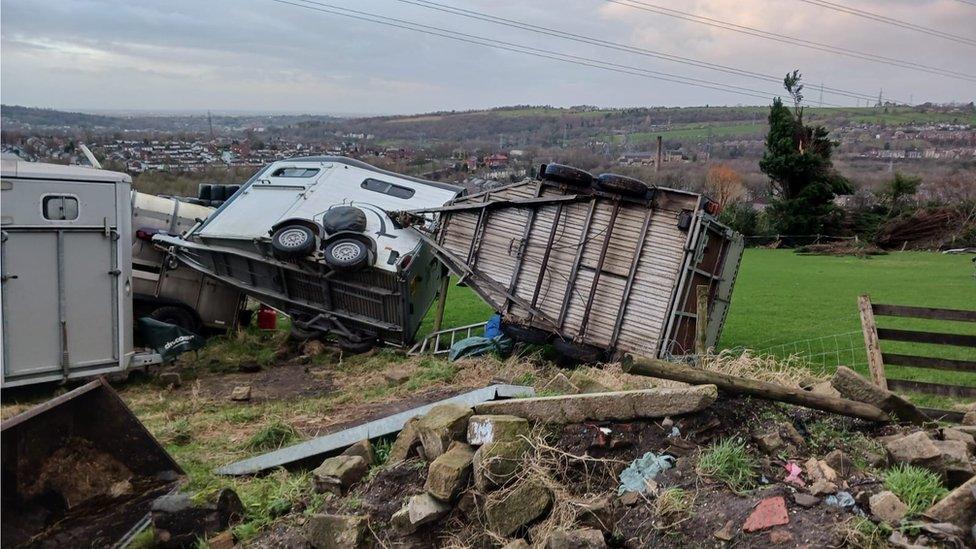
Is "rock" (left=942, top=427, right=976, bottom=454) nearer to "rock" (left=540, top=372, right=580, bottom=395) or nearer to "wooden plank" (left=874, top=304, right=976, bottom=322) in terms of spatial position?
"rock" (left=540, top=372, right=580, bottom=395)

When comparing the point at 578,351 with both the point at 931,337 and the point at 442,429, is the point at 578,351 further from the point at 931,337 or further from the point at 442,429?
the point at 442,429

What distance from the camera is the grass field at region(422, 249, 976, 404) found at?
1230 centimetres

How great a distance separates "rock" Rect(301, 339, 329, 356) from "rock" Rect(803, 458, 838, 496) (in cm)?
918

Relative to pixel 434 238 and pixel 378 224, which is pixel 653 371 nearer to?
pixel 434 238

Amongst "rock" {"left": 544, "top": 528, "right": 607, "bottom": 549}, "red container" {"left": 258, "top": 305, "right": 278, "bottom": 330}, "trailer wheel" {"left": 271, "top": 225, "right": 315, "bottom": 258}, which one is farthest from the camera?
"red container" {"left": 258, "top": 305, "right": 278, "bottom": 330}

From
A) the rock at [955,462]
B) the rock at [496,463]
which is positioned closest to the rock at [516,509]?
the rock at [496,463]

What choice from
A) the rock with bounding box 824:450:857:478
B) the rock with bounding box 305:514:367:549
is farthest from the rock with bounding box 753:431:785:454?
the rock with bounding box 305:514:367:549

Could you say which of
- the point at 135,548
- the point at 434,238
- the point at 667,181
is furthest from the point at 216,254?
the point at 667,181

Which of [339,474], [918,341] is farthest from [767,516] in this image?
[918,341]

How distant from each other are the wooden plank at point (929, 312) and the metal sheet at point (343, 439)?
4.27m

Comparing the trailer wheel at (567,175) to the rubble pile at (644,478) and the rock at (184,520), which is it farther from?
the rock at (184,520)

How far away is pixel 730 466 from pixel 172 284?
11.0 meters

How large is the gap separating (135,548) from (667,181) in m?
45.4

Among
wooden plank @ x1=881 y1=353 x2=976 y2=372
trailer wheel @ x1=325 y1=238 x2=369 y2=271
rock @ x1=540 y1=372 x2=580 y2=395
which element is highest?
wooden plank @ x1=881 y1=353 x2=976 y2=372
